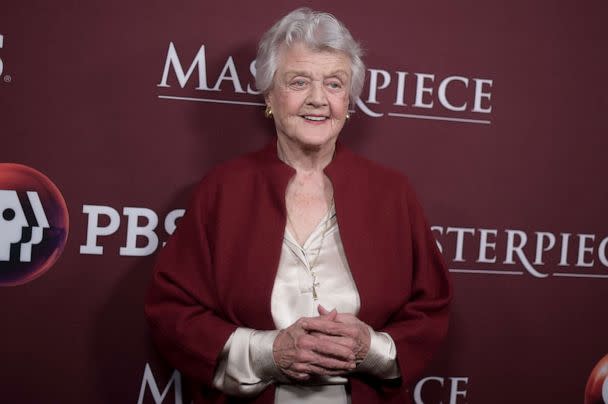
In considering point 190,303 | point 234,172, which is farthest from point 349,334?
point 234,172

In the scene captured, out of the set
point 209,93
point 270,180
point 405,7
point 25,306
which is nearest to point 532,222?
point 405,7

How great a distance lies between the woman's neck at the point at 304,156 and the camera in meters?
2.00

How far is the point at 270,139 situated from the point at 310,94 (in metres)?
0.41

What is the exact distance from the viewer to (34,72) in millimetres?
2133

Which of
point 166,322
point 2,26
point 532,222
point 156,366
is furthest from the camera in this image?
point 532,222

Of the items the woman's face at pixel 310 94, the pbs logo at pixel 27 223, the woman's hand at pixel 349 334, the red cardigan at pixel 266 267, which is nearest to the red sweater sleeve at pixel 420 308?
the red cardigan at pixel 266 267

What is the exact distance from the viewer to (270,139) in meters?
2.28

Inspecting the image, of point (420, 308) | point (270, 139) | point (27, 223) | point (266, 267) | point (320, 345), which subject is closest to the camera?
point (320, 345)

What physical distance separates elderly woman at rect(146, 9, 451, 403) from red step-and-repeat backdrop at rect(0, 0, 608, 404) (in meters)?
0.30

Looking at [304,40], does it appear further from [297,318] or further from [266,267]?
[297,318]

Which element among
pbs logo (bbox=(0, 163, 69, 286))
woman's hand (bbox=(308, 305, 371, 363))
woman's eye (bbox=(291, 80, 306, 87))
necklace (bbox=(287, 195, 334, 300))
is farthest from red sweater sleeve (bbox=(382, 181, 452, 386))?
pbs logo (bbox=(0, 163, 69, 286))

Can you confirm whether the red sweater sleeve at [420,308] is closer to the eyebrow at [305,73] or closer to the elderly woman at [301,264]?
the elderly woman at [301,264]

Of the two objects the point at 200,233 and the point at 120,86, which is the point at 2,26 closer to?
the point at 120,86

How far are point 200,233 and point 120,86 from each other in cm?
57
